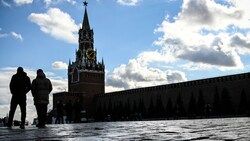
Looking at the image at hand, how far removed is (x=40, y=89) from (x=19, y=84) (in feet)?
1.76

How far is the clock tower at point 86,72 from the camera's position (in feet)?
263

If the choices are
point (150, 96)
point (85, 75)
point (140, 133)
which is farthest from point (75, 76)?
point (140, 133)

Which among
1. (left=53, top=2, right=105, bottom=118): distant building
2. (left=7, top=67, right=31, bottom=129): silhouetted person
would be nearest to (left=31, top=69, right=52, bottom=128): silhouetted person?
(left=7, top=67, right=31, bottom=129): silhouetted person

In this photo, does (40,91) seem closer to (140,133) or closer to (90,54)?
(140,133)

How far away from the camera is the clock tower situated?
3157 inches

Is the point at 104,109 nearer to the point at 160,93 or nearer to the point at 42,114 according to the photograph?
the point at 160,93

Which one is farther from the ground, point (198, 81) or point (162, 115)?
point (198, 81)

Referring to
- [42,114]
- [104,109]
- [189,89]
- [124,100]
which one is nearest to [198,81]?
[189,89]

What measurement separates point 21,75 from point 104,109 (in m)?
63.8

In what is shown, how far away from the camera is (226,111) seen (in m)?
45.0

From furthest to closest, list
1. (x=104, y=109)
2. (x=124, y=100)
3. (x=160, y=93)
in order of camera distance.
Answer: (x=104, y=109) < (x=124, y=100) < (x=160, y=93)

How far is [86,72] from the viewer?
82125 millimetres

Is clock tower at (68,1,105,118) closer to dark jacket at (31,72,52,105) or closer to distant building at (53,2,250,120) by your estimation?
distant building at (53,2,250,120)

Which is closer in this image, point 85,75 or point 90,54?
point 85,75
